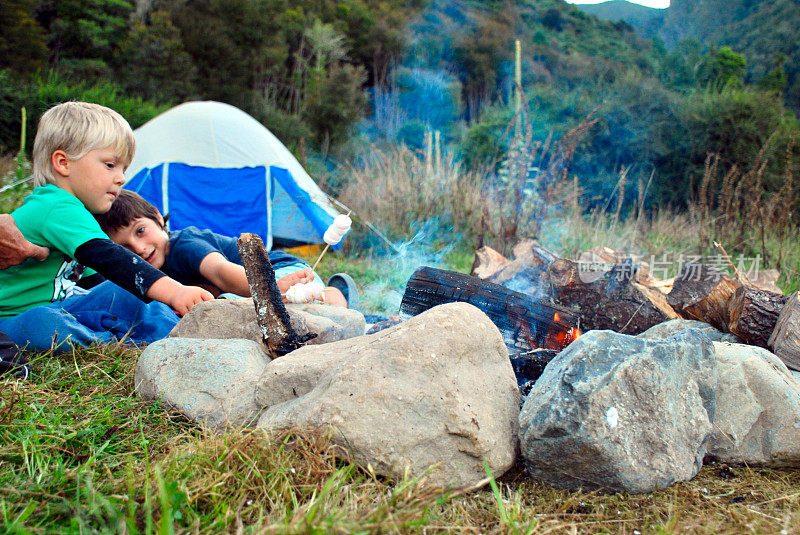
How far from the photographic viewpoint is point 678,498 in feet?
4.69

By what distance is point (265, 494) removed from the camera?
1267mm

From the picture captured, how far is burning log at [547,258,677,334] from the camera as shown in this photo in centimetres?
274

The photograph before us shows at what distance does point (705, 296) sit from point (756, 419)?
0.94m

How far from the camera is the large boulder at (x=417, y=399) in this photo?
1.43 m

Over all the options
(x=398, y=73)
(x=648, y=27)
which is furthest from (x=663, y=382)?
(x=648, y=27)

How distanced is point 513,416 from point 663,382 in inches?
17.1

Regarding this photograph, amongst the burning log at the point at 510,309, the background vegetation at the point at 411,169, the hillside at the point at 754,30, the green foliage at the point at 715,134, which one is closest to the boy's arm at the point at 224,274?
the background vegetation at the point at 411,169

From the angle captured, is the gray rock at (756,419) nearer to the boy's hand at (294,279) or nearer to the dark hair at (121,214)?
the boy's hand at (294,279)

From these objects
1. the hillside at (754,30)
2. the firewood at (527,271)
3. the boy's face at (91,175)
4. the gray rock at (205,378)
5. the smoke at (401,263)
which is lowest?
the smoke at (401,263)

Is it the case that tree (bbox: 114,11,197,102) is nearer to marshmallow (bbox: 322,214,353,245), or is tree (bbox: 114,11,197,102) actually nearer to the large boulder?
marshmallow (bbox: 322,214,353,245)

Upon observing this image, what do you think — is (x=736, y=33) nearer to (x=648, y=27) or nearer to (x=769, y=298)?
(x=648, y=27)

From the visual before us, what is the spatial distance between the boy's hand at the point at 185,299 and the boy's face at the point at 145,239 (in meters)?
0.75

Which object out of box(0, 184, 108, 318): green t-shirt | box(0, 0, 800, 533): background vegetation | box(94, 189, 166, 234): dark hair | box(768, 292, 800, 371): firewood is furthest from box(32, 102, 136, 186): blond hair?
box(768, 292, 800, 371): firewood

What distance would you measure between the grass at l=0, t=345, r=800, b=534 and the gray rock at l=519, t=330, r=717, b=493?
7 cm
